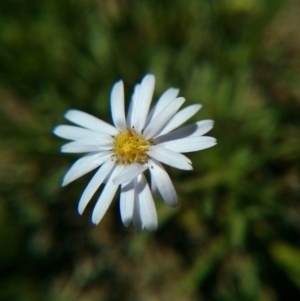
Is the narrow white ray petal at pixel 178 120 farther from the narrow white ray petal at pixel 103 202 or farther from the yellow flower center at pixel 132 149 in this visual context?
the narrow white ray petal at pixel 103 202

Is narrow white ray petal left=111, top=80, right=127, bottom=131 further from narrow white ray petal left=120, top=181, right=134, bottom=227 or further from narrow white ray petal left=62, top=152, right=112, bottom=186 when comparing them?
narrow white ray petal left=120, top=181, right=134, bottom=227

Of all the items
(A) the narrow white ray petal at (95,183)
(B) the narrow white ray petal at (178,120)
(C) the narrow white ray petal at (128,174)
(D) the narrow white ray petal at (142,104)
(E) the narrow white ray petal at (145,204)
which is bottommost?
(E) the narrow white ray petal at (145,204)

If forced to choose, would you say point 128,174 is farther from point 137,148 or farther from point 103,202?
point 137,148

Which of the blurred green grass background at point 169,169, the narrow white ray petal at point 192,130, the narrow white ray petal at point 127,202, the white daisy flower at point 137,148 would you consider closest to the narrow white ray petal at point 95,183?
the white daisy flower at point 137,148

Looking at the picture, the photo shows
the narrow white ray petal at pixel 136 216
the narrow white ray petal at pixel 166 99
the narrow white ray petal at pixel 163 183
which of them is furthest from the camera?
the narrow white ray petal at pixel 166 99

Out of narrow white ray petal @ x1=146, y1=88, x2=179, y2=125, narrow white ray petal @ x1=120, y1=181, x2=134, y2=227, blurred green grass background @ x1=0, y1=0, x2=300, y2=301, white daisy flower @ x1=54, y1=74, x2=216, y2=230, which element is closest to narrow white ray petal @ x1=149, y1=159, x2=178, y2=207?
white daisy flower @ x1=54, y1=74, x2=216, y2=230

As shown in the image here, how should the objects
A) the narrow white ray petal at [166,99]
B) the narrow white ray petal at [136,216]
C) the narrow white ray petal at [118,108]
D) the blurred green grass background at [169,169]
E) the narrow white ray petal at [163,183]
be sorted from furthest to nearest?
the blurred green grass background at [169,169] < the narrow white ray petal at [118,108] < the narrow white ray petal at [166,99] < the narrow white ray petal at [136,216] < the narrow white ray petal at [163,183]

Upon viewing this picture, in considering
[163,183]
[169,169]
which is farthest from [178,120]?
[169,169]
